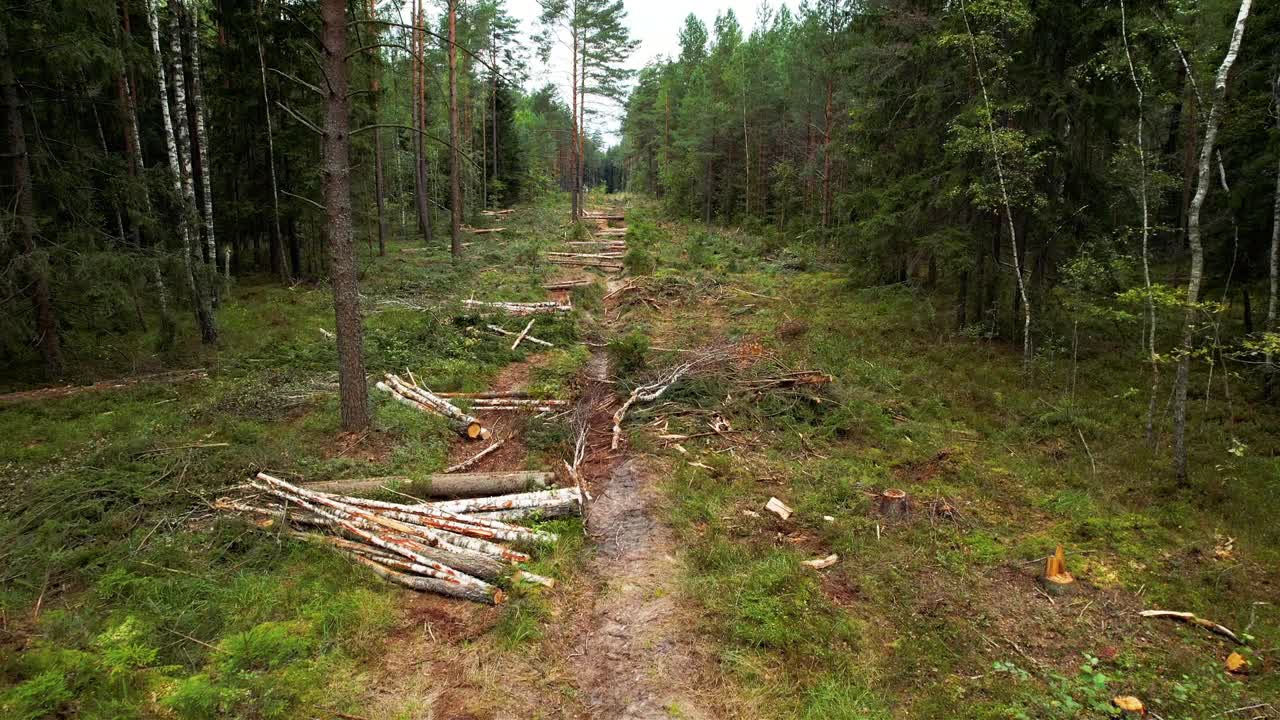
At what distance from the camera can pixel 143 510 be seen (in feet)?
20.7

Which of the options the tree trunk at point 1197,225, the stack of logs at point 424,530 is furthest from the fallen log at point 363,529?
the tree trunk at point 1197,225

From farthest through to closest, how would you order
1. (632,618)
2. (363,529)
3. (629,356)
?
1. (629,356)
2. (363,529)
3. (632,618)

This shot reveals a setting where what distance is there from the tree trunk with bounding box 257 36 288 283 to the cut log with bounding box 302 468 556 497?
12.9m

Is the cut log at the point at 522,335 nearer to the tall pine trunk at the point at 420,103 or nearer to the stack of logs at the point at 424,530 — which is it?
the stack of logs at the point at 424,530

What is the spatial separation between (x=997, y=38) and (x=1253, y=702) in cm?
1262

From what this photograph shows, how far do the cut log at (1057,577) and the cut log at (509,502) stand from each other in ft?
16.6

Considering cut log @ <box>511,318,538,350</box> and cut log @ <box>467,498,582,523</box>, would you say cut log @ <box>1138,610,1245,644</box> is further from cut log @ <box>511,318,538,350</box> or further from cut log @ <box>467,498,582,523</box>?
cut log @ <box>511,318,538,350</box>

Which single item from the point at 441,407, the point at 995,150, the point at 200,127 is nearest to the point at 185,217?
the point at 200,127

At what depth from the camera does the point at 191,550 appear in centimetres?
585

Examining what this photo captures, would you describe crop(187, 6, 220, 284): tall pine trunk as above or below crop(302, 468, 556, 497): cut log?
above

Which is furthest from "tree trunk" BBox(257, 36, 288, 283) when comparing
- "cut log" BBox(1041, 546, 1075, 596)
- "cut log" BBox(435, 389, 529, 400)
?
"cut log" BBox(1041, 546, 1075, 596)

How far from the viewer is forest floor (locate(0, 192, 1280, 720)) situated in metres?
4.61

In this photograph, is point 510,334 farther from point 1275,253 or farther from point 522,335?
point 1275,253

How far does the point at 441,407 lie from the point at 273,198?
14.1 m
